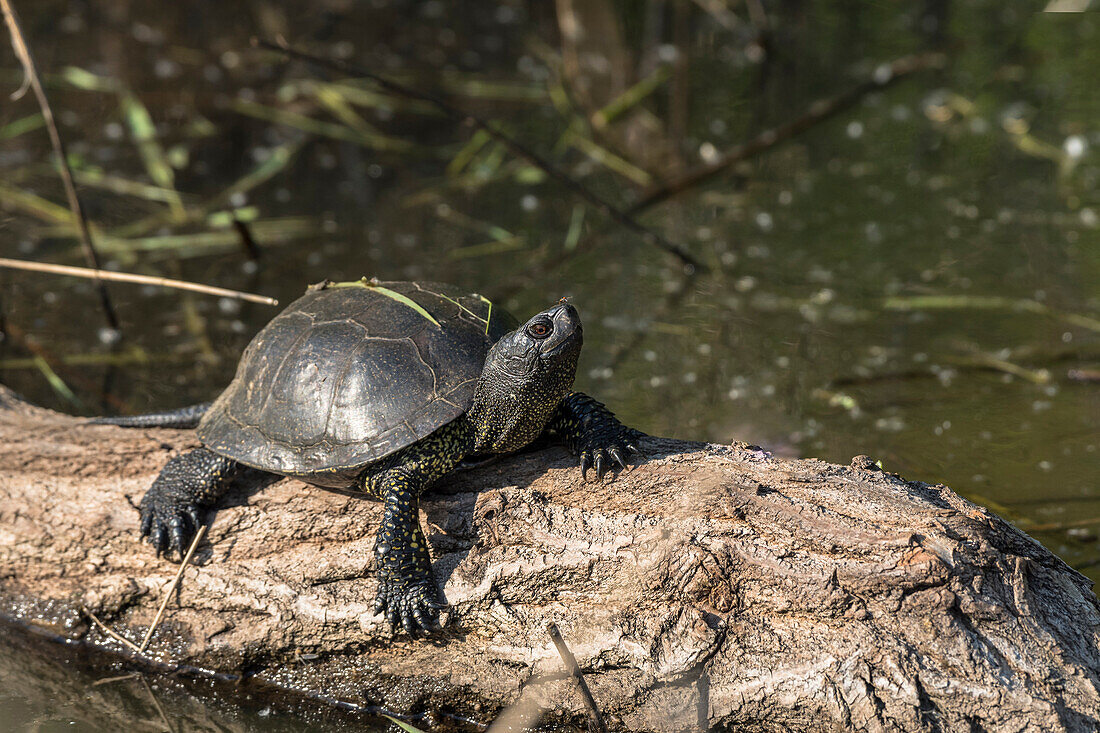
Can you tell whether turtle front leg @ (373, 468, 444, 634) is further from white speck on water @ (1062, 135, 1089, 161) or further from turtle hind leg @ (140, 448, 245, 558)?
white speck on water @ (1062, 135, 1089, 161)

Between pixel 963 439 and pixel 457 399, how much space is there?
279 centimetres

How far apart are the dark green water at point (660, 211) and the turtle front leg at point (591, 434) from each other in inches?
63.3

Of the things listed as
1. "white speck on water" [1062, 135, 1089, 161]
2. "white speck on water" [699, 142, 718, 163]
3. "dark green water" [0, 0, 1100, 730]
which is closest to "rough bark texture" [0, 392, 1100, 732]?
"dark green water" [0, 0, 1100, 730]

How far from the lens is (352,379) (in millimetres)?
3119

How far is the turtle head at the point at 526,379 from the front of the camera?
2.90 m

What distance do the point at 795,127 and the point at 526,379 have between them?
5.68 m

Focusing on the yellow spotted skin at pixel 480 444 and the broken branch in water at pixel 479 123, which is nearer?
the yellow spotted skin at pixel 480 444

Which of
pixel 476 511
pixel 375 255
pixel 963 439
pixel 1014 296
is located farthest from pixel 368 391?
pixel 1014 296

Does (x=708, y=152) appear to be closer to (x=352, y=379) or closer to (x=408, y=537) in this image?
(x=352, y=379)

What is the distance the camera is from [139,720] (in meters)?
3.25

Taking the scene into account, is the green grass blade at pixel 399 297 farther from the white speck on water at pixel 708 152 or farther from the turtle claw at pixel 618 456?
the white speck on water at pixel 708 152

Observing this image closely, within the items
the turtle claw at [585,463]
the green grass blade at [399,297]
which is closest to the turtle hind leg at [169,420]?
the green grass blade at [399,297]

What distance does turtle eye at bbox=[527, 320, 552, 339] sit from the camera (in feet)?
9.46

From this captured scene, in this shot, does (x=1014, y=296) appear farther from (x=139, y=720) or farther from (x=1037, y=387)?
(x=139, y=720)
